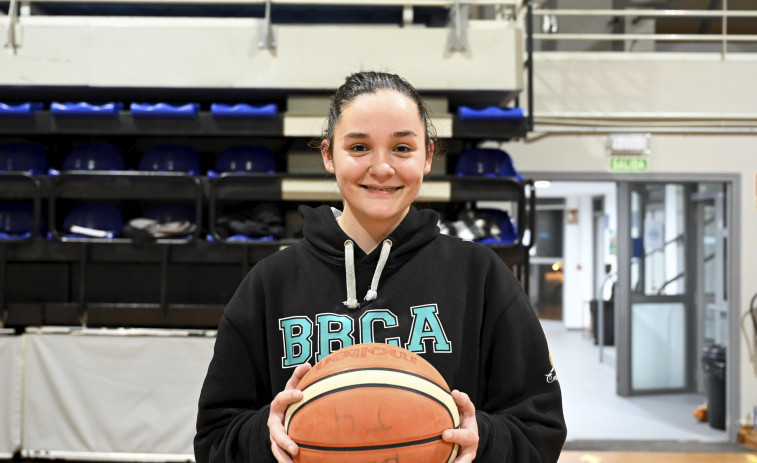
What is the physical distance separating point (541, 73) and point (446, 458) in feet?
15.0

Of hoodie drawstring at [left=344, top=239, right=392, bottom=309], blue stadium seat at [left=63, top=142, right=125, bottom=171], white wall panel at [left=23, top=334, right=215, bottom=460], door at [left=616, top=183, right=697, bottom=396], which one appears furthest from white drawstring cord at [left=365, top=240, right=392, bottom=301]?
door at [left=616, top=183, right=697, bottom=396]

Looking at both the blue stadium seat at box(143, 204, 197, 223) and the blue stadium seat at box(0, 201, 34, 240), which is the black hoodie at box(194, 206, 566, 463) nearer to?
the blue stadium seat at box(143, 204, 197, 223)

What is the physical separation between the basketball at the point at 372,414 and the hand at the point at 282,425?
0.01 meters

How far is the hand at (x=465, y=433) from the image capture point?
0.93 meters

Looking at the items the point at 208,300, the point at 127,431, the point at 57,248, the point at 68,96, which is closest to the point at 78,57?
the point at 68,96

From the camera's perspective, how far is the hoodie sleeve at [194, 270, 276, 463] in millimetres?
1106

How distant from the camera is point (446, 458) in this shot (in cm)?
96

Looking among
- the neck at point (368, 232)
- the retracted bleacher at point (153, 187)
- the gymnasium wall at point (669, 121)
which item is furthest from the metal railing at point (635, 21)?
the neck at point (368, 232)

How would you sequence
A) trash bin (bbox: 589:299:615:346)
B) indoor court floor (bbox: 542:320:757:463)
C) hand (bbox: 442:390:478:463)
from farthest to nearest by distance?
1. trash bin (bbox: 589:299:615:346)
2. indoor court floor (bbox: 542:320:757:463)
3. hand (bbox: 442:390:478:463)

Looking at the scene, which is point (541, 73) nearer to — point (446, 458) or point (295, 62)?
point (295, 62)

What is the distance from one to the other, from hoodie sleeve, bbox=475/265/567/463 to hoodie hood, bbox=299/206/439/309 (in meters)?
0.16

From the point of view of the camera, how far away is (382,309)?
113 centimetres

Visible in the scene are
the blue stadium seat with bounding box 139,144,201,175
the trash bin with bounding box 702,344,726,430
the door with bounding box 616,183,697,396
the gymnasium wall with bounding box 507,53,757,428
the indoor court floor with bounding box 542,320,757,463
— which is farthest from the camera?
the door with bounding box 616,183,697,396

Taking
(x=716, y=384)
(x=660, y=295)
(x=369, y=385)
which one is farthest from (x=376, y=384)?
(x=660, y=295)
